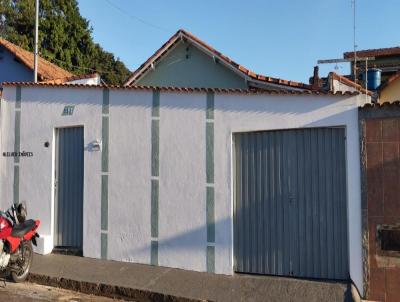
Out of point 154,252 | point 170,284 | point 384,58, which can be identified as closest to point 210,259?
point 170,284

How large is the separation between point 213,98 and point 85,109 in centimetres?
257

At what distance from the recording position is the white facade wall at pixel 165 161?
265 inches

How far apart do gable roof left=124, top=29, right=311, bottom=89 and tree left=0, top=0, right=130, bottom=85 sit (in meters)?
16.3

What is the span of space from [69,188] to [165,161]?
7.10ft

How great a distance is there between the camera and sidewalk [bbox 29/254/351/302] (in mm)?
6320

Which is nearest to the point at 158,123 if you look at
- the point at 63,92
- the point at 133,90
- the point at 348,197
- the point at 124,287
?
the point at 133,90

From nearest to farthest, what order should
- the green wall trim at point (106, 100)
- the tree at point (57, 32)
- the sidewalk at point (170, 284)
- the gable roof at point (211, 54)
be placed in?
the sidewalk at point (170, 284) < the green wall trim at point (106, 100) < the gable roof at point (211, 54) < the tree at point (57, 32)

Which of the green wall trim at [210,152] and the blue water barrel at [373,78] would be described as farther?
the blue water barrel at [373,78]

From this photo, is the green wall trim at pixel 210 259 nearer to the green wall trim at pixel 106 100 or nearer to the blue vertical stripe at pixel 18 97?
the green wall trim at pixel 106 100

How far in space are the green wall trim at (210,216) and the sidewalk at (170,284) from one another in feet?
2.01

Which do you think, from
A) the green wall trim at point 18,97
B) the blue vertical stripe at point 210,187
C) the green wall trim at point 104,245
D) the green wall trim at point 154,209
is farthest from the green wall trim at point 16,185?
the blue vertical stripe at point 210,187

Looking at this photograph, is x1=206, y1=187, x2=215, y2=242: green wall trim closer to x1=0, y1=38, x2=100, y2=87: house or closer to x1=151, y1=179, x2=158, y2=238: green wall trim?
x1=151, y1=179, x2=158, y2=238: green wall trim

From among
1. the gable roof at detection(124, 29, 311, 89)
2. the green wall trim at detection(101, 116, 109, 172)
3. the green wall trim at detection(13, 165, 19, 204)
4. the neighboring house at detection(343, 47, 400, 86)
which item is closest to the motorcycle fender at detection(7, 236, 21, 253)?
the green wall trim at detection(101, 116, 109, 172)

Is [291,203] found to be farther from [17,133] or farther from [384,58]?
[384,58]
